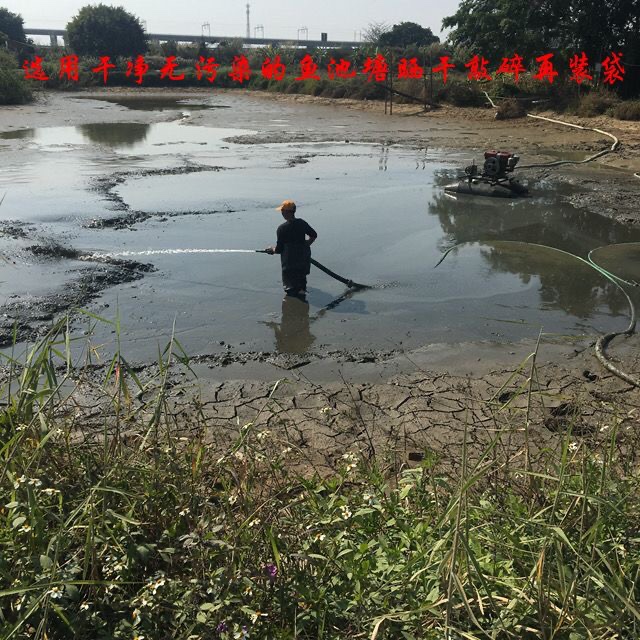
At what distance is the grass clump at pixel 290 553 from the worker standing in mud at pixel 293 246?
3.96m

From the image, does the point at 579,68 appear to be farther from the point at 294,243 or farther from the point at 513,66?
the point at 294,243

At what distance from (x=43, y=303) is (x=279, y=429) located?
3.83 m

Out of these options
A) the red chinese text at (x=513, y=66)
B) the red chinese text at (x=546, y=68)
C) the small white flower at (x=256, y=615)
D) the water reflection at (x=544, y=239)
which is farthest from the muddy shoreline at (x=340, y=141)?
the small white flower at (x=256, y=615)

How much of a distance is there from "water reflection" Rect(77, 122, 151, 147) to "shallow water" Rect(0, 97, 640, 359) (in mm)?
4011

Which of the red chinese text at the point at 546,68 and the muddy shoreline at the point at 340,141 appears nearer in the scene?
the muddy shoreline at the point at 340,141

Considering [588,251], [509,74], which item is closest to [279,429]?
[588,251]

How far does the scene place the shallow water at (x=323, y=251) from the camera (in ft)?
21.9

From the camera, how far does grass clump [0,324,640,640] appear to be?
239 centimetres

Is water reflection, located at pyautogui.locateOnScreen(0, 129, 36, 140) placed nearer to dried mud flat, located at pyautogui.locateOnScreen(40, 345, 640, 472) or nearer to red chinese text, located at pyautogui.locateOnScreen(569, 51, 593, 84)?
dried mud flat, located at pyautogui.locateOnScreen(40, 345, 640, 472)

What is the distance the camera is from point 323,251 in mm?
9148

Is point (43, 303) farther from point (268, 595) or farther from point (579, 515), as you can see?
point (579, 515)

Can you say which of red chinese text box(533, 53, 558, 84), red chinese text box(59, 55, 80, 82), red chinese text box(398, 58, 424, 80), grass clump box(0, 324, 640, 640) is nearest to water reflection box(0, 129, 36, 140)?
red chinese text box(398, 58, 424, 80)

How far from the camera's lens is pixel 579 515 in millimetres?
2836

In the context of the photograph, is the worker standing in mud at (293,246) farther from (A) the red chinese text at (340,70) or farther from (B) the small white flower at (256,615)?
(A) the red chinese text at (340,70)
